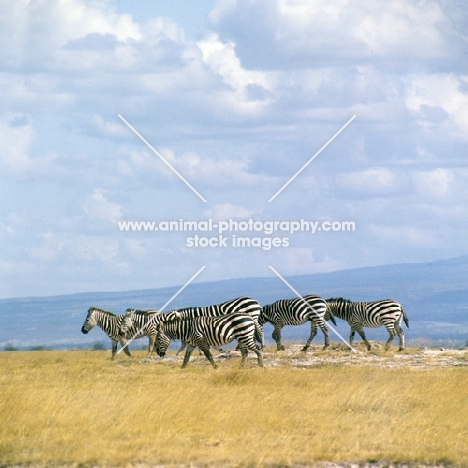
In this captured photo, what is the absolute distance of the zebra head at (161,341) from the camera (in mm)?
27672

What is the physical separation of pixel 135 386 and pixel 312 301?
10.3m

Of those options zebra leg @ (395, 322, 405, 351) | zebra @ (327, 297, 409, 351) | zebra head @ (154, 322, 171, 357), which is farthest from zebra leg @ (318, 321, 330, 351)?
zebra head @ (154, 322, 171, 357)

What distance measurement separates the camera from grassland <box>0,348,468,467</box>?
14.5 metres

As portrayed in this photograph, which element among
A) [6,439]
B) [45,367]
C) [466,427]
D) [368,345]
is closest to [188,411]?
[6,439]

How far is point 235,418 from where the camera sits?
16828mm

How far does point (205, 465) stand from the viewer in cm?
1403

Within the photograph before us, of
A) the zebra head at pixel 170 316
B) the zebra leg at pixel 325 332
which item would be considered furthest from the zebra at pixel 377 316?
the zebra head at pixel 170 316

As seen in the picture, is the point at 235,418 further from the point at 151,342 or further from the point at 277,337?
the point at 151,342

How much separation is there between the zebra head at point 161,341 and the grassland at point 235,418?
3.73 metres

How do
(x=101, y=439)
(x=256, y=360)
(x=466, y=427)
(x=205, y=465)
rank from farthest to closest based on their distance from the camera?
(x=256, y=360), (x=466, y=427), (x=101, y=439), (x=205, y=465)

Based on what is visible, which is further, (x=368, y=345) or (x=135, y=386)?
(x=368, y=345)

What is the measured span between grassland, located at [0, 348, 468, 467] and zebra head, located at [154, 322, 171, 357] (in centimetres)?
373

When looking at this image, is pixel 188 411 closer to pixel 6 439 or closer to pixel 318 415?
pixel 318 415

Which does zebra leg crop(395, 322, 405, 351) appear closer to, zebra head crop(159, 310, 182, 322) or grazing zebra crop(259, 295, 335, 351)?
grazing zebra crop(259, 295, 335, 351)
